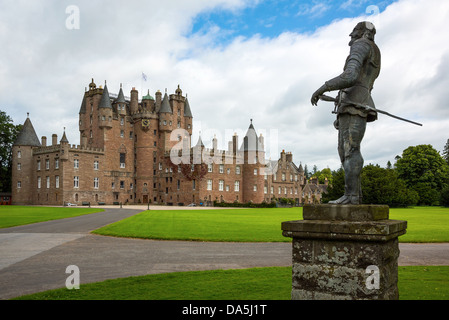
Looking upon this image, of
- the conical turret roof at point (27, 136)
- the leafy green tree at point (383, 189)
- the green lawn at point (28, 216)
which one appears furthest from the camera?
the conical turret roof at point (27, 136)

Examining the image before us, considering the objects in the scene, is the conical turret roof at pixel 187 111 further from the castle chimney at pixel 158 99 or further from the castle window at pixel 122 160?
the castle window at pixel 122 160

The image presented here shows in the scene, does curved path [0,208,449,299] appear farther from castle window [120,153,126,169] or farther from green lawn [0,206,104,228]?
castle window [120,153,126,169]

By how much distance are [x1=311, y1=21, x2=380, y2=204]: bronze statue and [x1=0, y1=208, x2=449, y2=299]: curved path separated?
5857mm

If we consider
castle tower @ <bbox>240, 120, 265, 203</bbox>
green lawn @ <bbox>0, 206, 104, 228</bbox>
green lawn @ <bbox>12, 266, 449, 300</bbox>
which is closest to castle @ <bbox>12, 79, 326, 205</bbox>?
castle tower @ <bbox>240, 120, 265, 203</bbox>

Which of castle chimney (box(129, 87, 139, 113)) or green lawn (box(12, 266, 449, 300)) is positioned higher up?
castle chimney (box(129, 87, 139, 113))

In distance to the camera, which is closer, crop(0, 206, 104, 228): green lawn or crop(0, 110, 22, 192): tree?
crop(0, 206, 104, 228): green lawn

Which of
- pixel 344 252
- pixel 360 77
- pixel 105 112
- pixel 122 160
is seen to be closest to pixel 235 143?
pixel 122 160

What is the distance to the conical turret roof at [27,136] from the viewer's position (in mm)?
74500

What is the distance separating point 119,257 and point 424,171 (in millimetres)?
81532

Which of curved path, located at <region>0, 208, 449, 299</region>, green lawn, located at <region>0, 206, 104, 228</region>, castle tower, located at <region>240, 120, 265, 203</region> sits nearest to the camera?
curved path, located at <region>0, 208, 449, 299</region>

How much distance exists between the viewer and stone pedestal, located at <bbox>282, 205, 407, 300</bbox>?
15.7 ft

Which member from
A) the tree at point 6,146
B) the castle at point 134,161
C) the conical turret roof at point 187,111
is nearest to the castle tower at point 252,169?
the castle at point 134,161

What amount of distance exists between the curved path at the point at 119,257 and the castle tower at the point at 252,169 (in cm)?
6179

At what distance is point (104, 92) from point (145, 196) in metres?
22.2
